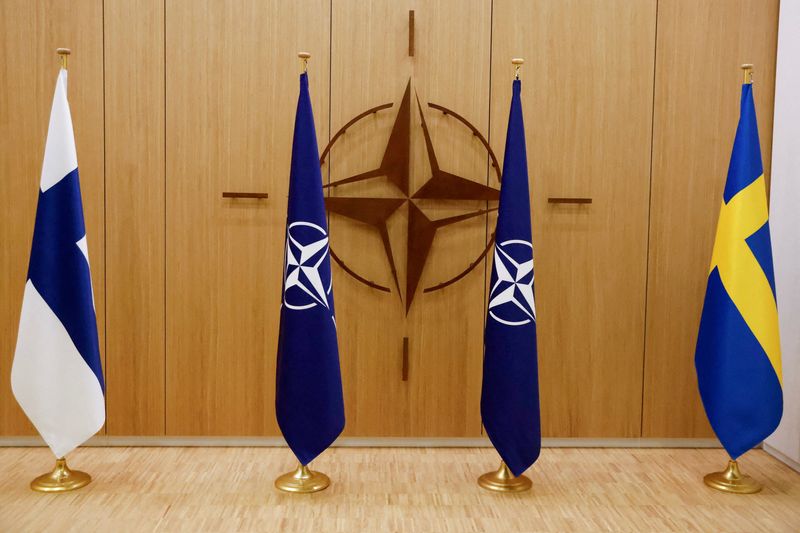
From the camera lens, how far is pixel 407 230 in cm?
395

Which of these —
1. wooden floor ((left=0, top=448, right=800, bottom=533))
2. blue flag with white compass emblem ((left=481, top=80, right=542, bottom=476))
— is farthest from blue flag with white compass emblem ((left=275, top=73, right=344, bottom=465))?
blue flag with white compass emblem ((left=481, top=80, right=542, bottom=476))

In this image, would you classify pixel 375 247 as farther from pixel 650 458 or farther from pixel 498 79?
pixel 650 458

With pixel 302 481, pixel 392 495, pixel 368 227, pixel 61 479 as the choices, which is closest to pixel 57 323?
pixel 61 479

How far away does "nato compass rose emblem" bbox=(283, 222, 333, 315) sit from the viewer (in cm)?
333

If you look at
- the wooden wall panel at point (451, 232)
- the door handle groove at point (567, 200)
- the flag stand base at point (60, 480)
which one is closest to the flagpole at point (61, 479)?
the flag stand base at point (60, 480)

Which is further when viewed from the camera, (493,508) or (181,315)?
(181,315)

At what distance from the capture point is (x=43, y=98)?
3.83m

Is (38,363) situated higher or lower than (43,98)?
lower

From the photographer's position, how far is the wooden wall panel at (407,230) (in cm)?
390

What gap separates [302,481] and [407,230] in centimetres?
142

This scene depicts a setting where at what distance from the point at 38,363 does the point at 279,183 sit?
1480 mm

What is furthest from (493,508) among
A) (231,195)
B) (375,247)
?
(231,195)

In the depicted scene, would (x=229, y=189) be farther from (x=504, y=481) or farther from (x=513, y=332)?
(x=504, y=481)

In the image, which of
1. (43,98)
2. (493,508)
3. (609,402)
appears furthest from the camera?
(609,402)
